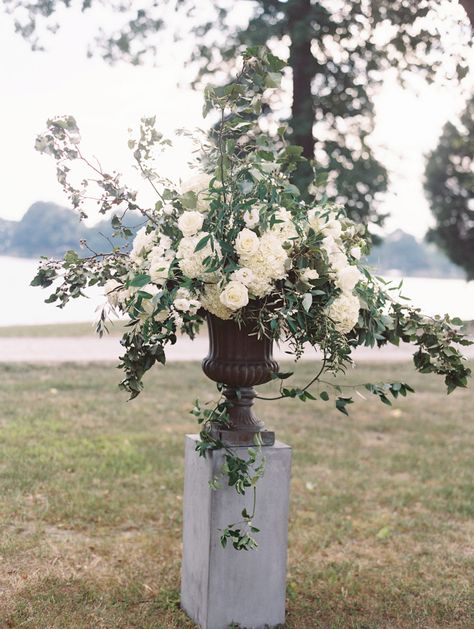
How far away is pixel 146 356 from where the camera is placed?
3.08 meters

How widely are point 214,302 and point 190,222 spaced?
0.32m

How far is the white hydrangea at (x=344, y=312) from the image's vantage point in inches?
111

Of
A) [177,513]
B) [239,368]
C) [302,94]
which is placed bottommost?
[177,513]

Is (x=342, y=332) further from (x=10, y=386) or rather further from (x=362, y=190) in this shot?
(x=362, y=190)

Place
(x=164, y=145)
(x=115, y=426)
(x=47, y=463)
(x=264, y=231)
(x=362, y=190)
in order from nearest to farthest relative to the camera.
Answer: (x=264, y=231) < (x=164, y=145) < (x=47, y=463) < (x=115, y=426) < (x=362, y=190)

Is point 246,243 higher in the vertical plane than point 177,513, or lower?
higher

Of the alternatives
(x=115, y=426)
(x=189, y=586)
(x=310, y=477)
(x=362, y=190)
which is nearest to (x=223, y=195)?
(x=189, y=586)

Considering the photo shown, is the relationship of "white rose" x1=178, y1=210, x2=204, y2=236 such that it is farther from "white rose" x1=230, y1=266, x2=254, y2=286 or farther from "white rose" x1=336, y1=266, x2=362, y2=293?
"white rose" x1=336, y1=266, x2=362, y2=293

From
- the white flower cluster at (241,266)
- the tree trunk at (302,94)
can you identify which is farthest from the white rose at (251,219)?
the tree trunk at (302,94)

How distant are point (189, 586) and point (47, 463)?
8.81 ft

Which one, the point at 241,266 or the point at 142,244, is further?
the point at 142,244

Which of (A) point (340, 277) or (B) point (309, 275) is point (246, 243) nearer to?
(B) point (309, 275)

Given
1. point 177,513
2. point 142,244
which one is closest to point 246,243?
point 142,244

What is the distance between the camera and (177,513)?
504 cm
